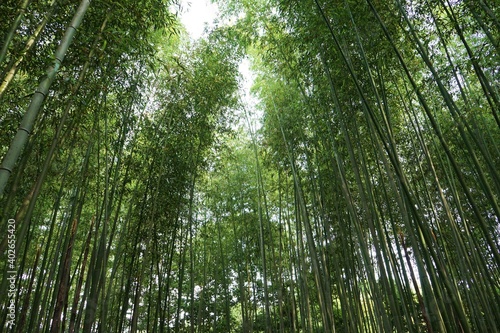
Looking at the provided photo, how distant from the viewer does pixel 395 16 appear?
3.25 m

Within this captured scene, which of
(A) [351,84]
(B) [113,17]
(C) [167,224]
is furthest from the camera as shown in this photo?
(C) [167,224]

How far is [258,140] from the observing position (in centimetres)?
645

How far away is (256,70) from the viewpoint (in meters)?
6.11

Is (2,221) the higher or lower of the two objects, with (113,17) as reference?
lower

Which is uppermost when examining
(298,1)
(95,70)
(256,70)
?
(256,70)

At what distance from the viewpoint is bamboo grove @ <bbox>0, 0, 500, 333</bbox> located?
2547mm

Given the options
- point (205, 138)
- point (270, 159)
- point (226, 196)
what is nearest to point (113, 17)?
point (205, 138)

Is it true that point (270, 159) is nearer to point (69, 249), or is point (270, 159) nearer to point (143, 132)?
point (143, 132)

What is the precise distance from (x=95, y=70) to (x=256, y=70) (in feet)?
11.4

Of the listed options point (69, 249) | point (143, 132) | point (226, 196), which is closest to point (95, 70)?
point (143, 132)

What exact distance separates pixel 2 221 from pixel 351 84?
→ 366 centimetres

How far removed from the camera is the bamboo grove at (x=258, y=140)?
2.55 m

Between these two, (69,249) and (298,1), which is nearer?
(298,1)

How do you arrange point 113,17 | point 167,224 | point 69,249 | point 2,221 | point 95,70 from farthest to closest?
point 167,224, point 69,249, point 95,70, point 113,17, point 2,221
